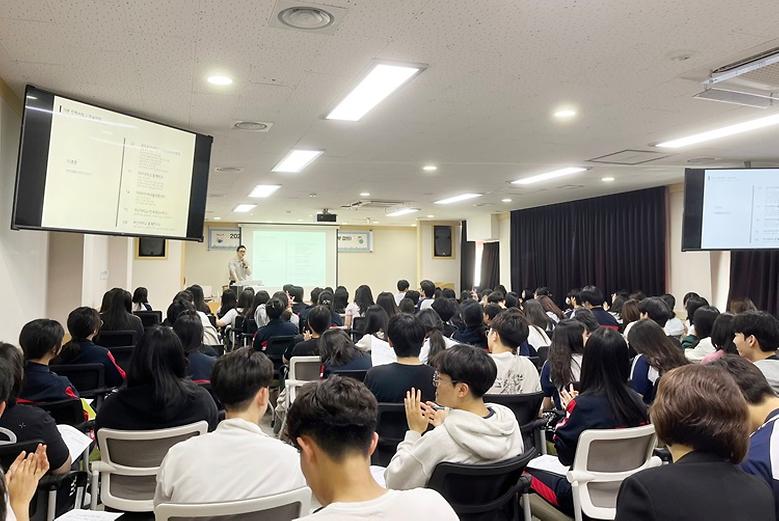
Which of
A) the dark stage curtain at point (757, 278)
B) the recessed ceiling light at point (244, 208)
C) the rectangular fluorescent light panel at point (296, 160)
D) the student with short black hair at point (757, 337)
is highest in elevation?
the rectangular fluorescent light panel at point (296, 160)

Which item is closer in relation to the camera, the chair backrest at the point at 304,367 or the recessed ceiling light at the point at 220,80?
the recessed ceiling light at the point at 220,80

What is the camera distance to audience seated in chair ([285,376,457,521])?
1.10m

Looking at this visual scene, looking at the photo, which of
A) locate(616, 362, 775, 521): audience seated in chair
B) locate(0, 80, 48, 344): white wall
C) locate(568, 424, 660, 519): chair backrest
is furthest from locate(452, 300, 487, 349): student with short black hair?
locate(0, 80, 48, 344): white wall

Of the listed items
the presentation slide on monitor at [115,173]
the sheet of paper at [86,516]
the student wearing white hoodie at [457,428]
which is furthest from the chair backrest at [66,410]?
the student wearing white hoodie at [457,428]

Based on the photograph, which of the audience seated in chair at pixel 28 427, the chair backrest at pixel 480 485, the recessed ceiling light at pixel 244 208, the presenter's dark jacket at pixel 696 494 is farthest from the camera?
the recessed ceiling light at pixel 244 208

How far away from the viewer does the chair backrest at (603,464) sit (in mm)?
2295

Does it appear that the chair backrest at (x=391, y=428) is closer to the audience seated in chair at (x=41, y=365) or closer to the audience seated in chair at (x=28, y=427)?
the audience seated in chair at (x=28, y=427)

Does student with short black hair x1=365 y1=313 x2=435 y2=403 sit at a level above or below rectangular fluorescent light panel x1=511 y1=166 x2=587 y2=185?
below

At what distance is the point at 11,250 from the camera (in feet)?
12.9

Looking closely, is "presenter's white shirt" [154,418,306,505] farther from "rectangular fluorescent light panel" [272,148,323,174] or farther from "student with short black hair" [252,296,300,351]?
"rectangular fluorescent light panel" [272,148,323,174]

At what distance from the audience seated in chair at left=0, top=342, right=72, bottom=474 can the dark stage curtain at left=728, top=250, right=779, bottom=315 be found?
7.60 m

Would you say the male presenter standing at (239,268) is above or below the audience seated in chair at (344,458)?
above

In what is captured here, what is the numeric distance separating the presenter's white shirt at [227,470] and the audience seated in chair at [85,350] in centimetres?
229

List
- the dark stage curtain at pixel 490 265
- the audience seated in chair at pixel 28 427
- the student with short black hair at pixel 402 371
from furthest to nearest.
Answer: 1. the dark stage curtain at pixel 490 265
2. the student with short black hair at pixel 402 371
3. the audience seated in chair at pixel 28 427
